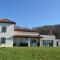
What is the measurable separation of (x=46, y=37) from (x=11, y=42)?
10.7 meters

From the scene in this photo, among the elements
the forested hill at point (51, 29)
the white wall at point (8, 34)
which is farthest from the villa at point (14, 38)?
the forested hill at point (51, 29)

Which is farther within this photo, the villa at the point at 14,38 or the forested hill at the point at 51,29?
the forested hill at the point at 51,29

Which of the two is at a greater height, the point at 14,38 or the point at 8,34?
the point at 8,34

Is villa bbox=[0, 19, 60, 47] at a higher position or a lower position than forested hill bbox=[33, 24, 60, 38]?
lower

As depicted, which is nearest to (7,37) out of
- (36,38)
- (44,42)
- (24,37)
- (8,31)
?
(8,31)

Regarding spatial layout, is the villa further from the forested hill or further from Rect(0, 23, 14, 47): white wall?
the forested hill

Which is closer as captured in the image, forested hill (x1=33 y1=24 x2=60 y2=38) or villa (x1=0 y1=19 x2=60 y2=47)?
villa (x1=0 y1=19 x2=60 y2=47)

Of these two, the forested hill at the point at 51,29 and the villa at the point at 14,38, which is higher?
the forested hill at the point at 51,29

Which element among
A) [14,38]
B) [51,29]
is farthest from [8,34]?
[51,29]

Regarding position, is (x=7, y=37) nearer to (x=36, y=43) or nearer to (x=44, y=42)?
(x=36, y=43)

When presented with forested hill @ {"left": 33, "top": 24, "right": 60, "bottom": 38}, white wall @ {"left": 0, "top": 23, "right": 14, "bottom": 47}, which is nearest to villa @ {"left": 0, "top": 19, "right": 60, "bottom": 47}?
white wall @ {"left": 0, "top": 23, "right": 14, "bottom": 47}

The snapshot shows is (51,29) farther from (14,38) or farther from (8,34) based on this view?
(8,34)

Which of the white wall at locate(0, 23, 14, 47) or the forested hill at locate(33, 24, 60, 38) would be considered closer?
the white wall at locate(0, 23, 14, 47)

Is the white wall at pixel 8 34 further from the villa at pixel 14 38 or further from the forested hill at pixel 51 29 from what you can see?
the forested hill at pixel 51 29
